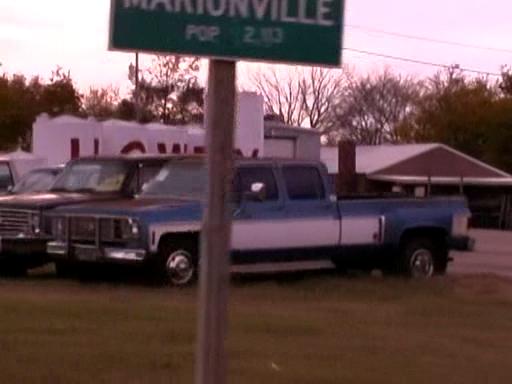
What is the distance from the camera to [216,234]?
18.7 feet

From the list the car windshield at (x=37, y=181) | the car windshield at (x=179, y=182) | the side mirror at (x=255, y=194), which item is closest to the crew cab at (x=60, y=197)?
the car windshield at (x=179, y=182)

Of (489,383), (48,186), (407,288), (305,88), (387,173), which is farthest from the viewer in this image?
(305,88)

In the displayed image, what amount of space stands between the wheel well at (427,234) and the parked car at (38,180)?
581 cm

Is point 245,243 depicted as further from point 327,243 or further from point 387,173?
point 387,173

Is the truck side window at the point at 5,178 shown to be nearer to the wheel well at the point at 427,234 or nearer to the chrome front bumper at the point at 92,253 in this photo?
the chrome front bumper at the point at 92,253

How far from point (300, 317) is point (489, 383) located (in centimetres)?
432

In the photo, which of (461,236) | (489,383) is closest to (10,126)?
(461,236)

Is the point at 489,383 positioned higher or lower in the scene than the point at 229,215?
lower

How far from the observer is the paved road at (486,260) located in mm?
25031

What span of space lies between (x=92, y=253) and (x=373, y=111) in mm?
72581

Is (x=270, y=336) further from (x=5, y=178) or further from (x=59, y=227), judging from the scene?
(x=5, y=178)

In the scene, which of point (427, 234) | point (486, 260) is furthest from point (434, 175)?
point (427, 234)

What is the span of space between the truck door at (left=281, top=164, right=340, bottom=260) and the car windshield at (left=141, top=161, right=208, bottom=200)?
126cm

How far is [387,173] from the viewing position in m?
62.8
